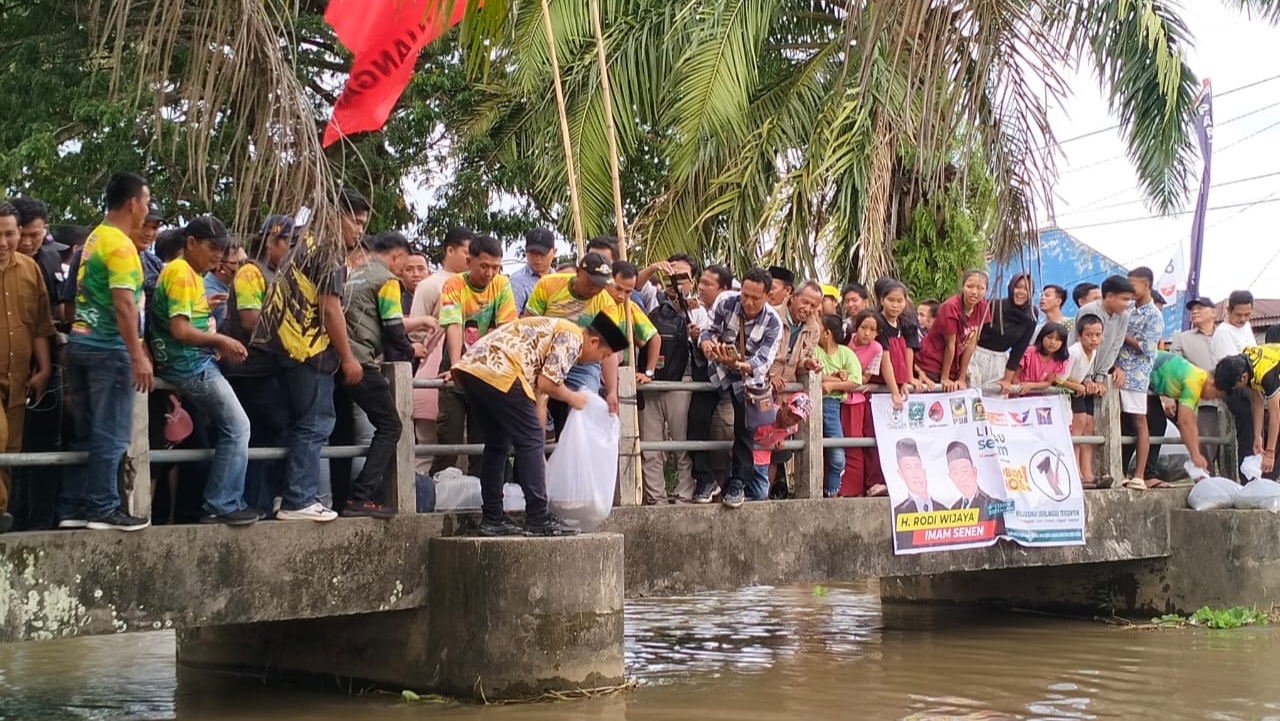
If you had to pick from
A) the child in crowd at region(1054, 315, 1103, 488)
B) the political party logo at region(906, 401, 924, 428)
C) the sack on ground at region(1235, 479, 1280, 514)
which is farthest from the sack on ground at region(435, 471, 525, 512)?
the sack on ground at region(1235, 479, 1280, 514)

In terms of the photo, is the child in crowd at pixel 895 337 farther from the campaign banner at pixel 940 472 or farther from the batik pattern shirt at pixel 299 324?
the batik pattern shirt at pixel 299 324

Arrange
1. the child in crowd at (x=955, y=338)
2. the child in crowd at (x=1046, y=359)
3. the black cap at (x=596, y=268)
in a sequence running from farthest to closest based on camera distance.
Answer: the child in crowd at (x=1046, y=359) → the child in crowd at (x=955, y=338) → the black cap at (x=596, y=268)

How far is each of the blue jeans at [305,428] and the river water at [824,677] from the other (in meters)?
1.25

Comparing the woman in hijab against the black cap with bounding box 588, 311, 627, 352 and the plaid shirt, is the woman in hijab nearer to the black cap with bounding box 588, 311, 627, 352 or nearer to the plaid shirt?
the plaid shirt

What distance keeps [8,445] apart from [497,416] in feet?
7.81

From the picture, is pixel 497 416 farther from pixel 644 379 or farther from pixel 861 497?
pixel 861 497

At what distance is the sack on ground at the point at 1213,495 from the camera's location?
1136cm

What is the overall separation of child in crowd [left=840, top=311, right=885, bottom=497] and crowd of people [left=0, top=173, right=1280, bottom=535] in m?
0.02

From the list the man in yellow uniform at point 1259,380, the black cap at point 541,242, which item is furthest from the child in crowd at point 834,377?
the man in yellow uniform at point 1259,380

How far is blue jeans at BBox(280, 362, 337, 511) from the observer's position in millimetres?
7145

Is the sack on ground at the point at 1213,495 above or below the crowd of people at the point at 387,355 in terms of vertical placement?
below

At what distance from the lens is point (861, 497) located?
9.71 meters

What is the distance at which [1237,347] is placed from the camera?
11.8 meters

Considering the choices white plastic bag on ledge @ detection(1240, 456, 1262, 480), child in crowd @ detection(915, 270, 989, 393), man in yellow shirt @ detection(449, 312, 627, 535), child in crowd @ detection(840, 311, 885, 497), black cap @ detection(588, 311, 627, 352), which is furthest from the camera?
white plastic bag on ledge @ detection(1240, 456, 1262, 480)
